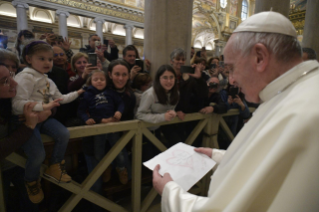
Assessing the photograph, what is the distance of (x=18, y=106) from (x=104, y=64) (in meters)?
1.85

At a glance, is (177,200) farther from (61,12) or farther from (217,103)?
(61,12)

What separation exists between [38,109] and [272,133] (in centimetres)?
160

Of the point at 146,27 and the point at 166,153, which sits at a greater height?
the point at 146,27

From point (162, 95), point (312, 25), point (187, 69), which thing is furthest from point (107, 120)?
point (312, 25)

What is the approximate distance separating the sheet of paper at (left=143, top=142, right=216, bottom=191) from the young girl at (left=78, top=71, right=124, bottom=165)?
821mm

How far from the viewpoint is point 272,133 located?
2.15 feet

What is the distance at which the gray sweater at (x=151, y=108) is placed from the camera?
6.84 feet

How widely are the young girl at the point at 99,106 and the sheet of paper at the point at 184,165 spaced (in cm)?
82

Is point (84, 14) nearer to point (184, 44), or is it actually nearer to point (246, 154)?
point (184, 44)

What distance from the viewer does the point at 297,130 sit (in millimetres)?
582

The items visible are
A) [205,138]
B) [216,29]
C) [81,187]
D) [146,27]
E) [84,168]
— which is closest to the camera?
[81,187]

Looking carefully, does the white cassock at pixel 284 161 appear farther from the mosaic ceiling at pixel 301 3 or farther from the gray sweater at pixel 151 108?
the mosaic ceiling at pixel 301 3

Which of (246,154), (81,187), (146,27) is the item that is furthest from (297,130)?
(146,27)

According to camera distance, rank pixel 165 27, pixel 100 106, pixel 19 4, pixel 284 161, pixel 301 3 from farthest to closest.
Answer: pixel 301 3 < pixel 19 4 < pixel 165 27 < pixel 100 106 < pixel 284 161
